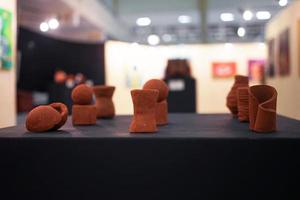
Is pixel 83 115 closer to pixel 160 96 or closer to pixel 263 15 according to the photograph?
pixel 160 96

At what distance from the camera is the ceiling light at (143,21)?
9267mm

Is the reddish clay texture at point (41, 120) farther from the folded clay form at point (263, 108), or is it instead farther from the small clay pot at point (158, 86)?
the folded clay form at point (263, 108)

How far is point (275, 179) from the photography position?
1.27 meters

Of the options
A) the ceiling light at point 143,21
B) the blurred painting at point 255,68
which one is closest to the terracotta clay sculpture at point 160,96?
the blurred painting at point 255,68

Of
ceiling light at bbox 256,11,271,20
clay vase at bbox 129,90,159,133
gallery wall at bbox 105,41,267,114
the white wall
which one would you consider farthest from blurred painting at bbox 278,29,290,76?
clay vase at bbox 129,90,159,133

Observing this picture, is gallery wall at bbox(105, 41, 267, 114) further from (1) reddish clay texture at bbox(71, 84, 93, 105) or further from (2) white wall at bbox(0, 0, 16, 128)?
(1) reddish clay texture at bbox(71, 84, 93, 105)

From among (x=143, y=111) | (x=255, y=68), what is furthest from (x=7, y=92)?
(x=255, y=68)

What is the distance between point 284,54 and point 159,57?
194 centimetres

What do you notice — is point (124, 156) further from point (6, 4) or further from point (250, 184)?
point (6, 4)

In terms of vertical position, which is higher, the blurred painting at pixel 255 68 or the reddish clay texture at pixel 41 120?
the blurred painting at pixel 255 68

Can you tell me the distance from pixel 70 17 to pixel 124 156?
6.25 metres

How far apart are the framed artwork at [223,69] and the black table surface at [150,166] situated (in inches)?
206

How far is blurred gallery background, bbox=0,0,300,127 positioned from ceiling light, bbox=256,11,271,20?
35 mm

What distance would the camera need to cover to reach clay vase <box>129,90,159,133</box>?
150cm
